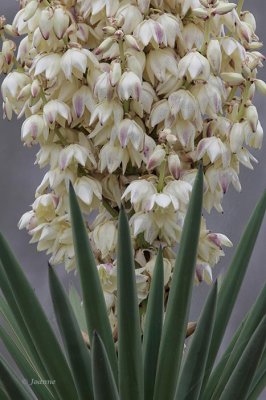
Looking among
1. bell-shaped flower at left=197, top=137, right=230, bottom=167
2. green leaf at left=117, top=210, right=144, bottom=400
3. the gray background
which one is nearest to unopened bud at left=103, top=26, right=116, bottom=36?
bell-shaped flower at left=197, top=137, right=230, bottom=167

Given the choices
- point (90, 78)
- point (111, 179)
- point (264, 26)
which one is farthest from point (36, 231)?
point (264, 26)

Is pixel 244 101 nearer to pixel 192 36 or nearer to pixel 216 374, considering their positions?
pixel 192 36

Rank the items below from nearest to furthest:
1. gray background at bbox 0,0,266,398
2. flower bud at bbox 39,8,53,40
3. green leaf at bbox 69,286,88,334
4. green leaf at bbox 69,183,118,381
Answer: green leaf at bbox 69,183,118,381 → flower bud at bbox 39,8,53,40 → green leaf at bbox 69,286,88,334 → gray background at bbox 0,0,266,398

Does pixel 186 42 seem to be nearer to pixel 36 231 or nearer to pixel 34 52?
pixel 34 52

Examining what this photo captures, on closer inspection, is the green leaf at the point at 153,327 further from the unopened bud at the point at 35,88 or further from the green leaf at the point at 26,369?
the unopened bud at the point at 35,88

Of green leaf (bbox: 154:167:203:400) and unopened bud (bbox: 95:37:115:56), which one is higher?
unopened bud (bbox: 95:37:115:56)

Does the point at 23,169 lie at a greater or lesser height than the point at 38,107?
lesser

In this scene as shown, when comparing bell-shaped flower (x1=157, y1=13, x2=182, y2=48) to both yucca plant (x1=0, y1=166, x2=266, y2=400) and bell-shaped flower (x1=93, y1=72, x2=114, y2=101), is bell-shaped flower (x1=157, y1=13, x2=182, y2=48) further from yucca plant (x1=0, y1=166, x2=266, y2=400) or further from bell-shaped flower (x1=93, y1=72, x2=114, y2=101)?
yucca plant (x1=0, y1=166, x2=266, y2=400)
